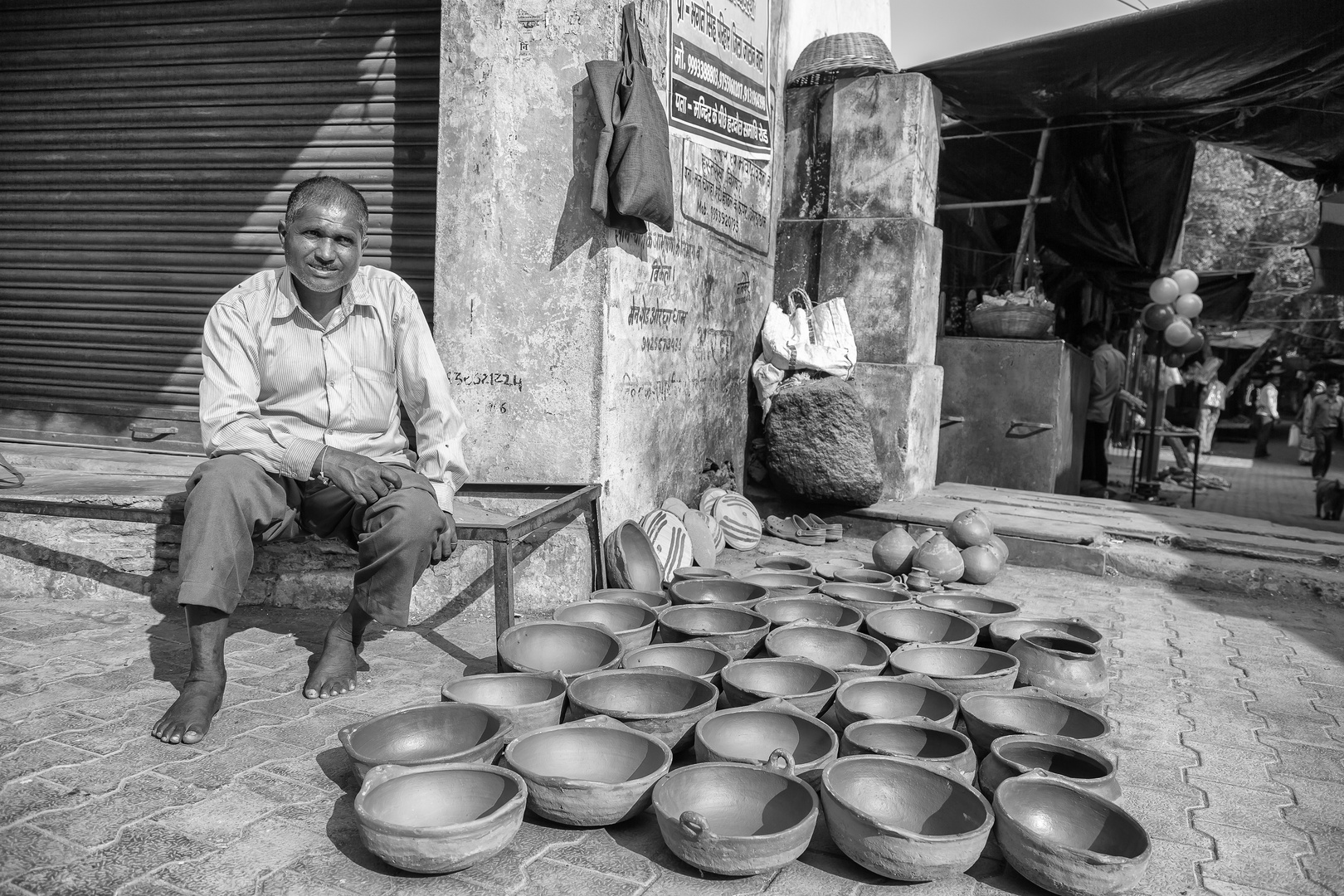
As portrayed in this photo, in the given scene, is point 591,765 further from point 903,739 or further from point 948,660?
point 948,660

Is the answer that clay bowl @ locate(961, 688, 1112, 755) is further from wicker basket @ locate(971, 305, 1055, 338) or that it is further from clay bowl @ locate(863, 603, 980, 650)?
wicker basket @ locate(971, 305, 1055, 338)

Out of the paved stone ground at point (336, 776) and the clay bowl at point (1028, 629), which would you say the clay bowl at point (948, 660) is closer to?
the clay bowl at point (1028, 629)

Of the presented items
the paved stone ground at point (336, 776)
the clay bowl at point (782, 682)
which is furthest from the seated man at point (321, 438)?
the clay bowl at point (782, 682)

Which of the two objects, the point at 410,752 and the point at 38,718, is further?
the point at 38,718

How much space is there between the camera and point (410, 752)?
2.16m

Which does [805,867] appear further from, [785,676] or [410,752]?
[410,752]

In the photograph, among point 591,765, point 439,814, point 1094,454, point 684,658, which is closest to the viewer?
point 439,814

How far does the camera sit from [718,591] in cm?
347

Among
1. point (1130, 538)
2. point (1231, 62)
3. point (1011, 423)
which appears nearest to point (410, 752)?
point (1130, 538)

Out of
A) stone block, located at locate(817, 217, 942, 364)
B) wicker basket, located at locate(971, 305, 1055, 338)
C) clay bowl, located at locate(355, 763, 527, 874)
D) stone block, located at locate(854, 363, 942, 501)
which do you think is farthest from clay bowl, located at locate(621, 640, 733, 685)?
wicker basket, located at locate(971, 305, 1055, 338)

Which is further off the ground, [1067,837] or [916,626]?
[916,626]

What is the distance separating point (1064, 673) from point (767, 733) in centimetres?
96

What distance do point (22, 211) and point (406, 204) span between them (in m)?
2.36

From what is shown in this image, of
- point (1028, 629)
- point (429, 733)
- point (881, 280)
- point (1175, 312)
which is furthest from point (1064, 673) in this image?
point (1175, 312)
